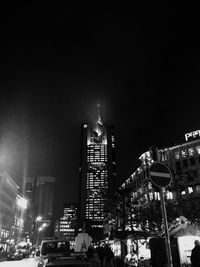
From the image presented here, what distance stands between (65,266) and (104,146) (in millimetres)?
192711

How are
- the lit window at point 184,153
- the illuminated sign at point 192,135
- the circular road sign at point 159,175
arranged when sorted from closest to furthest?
the circular road sign at point 159,175
the illuminated sign at point 192,135
the lit window at point 184,153

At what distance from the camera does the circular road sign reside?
5.80 m

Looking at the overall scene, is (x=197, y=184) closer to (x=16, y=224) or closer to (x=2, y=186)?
(x=2, y=186)

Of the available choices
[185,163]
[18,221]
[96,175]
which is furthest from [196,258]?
[96,175]

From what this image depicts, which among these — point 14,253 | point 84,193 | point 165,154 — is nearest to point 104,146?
point 84,193

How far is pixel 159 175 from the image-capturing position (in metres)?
5.89

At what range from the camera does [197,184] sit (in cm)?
5981

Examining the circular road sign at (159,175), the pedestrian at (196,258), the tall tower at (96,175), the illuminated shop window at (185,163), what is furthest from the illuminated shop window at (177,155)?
the tall tower at (96,175)

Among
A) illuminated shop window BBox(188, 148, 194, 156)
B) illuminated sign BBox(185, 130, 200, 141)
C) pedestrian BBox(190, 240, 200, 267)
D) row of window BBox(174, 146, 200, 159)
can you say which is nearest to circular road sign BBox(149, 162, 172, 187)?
pedestrian BBox(190, 240, 200, 267)

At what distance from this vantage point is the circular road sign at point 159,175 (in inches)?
228

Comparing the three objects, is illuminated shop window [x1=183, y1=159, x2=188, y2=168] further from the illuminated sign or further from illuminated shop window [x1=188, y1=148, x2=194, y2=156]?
the illuminated sign

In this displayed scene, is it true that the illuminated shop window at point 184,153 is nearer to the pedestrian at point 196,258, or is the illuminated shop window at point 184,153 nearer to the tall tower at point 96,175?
the pedestrian at point 196,258

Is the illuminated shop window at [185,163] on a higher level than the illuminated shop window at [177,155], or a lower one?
lower

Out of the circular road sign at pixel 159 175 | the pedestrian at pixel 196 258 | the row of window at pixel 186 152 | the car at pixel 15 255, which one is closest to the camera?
the circular road sign at pixel 159 175
